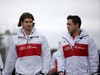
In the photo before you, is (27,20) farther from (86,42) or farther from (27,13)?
(86,42)

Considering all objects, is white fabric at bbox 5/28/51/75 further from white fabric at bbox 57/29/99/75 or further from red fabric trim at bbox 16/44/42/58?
white fabric at bbox 57/29/99/75

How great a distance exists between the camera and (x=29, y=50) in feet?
21.0

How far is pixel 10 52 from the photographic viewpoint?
6.69 meters

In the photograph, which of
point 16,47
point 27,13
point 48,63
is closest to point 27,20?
point 27,13

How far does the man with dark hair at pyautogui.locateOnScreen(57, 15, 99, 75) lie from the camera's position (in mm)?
7035

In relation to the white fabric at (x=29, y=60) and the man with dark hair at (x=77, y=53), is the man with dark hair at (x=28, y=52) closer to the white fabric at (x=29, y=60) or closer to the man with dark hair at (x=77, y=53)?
the white fabric at (x=29, y=60)

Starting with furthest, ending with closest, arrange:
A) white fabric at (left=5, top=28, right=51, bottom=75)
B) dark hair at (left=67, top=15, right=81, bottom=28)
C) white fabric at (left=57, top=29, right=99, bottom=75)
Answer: dark hair at (left=67, top=15, right=81, bottom=28) < white fabric at (left=57, top=29, right=99, bottom=75) < white fabric at (left=5, top=28, right=51, bottom=75)

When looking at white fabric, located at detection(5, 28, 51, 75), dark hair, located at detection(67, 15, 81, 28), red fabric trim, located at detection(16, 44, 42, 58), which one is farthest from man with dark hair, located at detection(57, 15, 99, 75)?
red fabric trim, located at detection(16, 44, 42, 58)

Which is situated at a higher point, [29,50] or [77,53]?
[29,50]

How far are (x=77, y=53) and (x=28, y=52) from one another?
1301 mm

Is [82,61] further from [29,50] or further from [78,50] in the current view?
[29,50]

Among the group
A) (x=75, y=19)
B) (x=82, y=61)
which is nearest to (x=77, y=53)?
(x=82, y=61)

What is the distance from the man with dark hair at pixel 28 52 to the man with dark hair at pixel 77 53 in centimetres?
72

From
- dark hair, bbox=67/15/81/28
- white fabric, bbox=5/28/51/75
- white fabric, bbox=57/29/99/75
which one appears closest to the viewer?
white fabric, bbox=5/28/51/75
